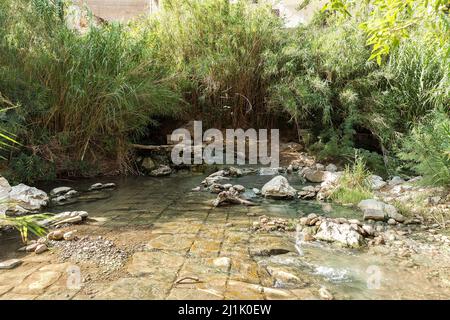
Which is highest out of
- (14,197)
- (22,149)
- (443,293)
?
(22,149)

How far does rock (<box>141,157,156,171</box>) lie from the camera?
5808 millimetres

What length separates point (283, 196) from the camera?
4074 millimetres

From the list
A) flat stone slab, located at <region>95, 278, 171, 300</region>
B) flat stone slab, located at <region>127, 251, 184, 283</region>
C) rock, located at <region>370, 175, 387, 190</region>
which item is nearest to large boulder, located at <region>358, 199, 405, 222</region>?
rock, located at <region>370, 175, 387, 190</region>

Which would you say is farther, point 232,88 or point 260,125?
point 260,125

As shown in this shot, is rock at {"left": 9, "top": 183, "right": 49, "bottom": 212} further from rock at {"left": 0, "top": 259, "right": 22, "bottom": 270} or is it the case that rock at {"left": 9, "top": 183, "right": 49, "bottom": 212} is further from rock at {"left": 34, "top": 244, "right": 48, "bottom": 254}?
rock at {"left": 0, "top": 259, "right": 22, "bottom": 270}

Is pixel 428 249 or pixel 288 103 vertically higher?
pixel 288 103

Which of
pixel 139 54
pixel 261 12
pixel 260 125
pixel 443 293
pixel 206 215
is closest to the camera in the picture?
pixel 443 293

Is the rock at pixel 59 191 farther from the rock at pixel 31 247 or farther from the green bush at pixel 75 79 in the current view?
the rock at pixel 31 247

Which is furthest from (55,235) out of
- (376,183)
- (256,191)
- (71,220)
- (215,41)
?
(215,41)

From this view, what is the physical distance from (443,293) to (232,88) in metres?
5.42

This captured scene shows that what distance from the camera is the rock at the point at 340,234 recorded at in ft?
8.44
